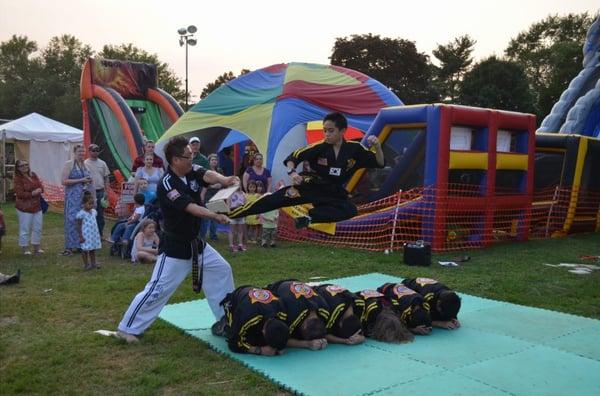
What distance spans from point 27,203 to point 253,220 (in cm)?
353

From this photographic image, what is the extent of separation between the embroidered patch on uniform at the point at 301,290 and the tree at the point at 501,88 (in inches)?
1197

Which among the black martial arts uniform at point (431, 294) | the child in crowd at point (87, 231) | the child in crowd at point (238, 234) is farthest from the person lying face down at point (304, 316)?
the child in crowd at point (238, 234)

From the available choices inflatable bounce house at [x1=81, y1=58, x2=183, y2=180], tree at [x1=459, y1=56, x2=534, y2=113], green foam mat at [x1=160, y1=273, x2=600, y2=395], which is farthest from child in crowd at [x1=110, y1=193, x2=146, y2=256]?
tree at [x1=459, y1=56, x2=534, y2=113]

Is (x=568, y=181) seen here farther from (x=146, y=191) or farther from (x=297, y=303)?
(x=297, y=303)

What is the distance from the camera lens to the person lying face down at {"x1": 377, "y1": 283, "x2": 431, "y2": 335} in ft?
15.6

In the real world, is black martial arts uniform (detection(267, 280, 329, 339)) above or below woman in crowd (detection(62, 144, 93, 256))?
below

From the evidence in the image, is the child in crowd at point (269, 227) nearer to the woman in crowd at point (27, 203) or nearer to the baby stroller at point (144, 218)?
the baby stroller at point (144, 218)

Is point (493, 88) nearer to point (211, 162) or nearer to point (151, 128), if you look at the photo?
point (151, 128)

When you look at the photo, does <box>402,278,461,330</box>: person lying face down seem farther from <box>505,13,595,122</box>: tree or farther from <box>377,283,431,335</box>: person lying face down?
<box>505,13,595,122</box>: tree

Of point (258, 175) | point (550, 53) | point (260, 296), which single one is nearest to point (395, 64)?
point (550, 53)

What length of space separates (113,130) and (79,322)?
9877mm

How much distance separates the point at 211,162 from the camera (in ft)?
30.5

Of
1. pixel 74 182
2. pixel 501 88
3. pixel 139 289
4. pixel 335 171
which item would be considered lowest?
pixel 139 289

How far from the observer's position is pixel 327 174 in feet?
15.9
